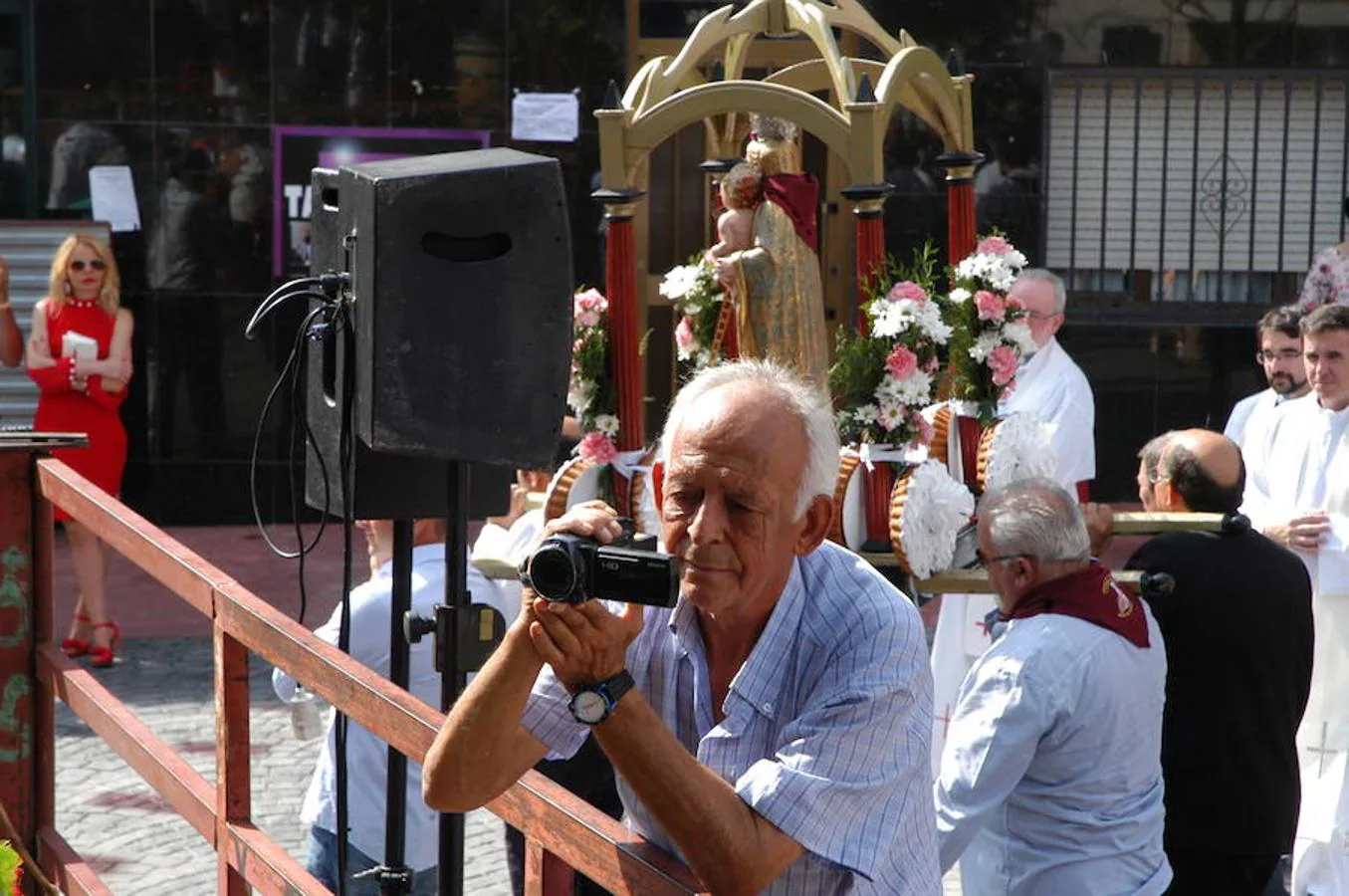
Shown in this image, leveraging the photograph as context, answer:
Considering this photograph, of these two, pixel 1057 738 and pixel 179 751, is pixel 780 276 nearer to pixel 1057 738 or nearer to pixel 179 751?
pixel 1057 738

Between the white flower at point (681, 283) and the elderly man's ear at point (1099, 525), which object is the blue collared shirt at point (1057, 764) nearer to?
the elderly man's ear at point (1099, 525)

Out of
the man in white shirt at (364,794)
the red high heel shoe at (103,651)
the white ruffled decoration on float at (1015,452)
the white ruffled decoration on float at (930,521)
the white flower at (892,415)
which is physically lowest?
the red high heel shoe at (103,651)

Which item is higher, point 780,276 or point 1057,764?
point 780,276

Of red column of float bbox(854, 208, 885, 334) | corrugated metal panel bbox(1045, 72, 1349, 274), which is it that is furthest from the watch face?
corrugated metal panel bbox(1045, 72, 1349, 274)

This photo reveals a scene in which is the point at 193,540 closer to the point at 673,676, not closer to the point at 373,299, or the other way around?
the point at 373,299

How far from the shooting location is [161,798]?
739 cm

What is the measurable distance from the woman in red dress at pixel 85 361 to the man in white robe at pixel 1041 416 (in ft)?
12.8

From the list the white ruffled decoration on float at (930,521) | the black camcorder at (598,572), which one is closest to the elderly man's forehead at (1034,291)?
the white ruffled decoration on float at (930,521)

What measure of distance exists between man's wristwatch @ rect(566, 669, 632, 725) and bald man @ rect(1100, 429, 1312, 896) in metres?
2.70

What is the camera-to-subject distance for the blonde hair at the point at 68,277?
30.5ft

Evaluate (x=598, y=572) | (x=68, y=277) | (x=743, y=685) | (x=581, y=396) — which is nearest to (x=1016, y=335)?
→ (x=581, y=396)

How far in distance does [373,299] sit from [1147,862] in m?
2.01

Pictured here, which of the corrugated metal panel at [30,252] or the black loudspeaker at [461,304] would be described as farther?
the corrugated metal panel at [30,252]

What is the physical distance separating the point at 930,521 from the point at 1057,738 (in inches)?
69.5
